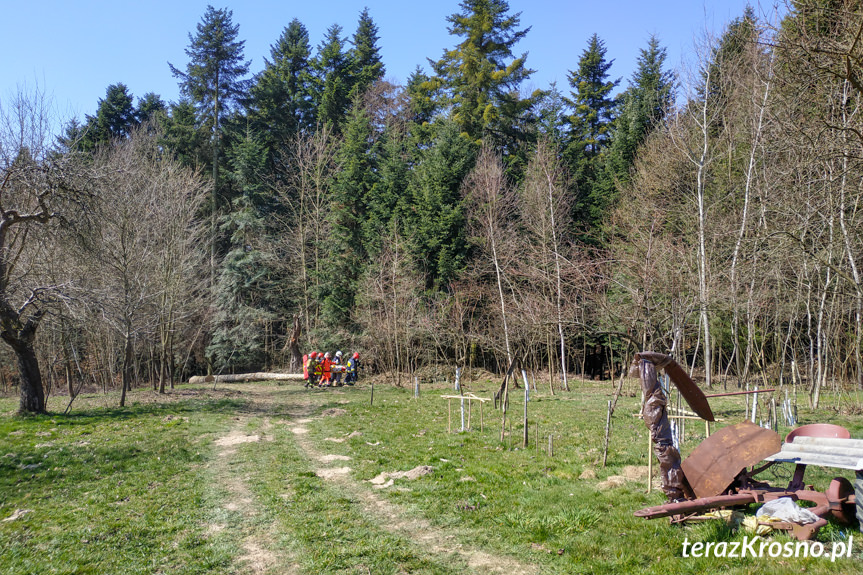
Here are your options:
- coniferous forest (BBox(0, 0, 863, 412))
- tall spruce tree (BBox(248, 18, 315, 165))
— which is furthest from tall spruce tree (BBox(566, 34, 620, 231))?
tall spruce tree (BBox(248, 18, 315, 165))

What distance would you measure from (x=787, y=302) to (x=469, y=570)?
19.0m

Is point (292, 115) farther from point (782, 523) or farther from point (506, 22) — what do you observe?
point (782, 523)

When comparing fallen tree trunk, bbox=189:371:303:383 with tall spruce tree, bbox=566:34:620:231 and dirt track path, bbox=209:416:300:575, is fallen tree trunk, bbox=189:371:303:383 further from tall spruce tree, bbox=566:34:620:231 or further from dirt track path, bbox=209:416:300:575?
tall spruce tree, bbox=566:34:620:231

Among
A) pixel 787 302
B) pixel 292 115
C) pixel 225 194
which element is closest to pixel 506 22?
pixel 292 115

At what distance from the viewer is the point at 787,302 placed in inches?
786

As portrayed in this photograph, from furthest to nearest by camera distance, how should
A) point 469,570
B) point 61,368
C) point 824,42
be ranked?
1. point 61,368
2. point 824,42
3. point 469,570

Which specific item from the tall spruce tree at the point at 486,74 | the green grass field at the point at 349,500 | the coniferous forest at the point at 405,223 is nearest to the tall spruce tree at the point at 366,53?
the coniferous forest at the point at 405,223

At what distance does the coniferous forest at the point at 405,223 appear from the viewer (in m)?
17.7

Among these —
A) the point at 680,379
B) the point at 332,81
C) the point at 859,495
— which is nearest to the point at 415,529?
the point at 680,379

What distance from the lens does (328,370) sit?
28.4m

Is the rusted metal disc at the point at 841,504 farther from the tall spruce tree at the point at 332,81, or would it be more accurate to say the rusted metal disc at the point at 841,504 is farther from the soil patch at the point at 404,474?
the tall spruce tree at the point at 332,81

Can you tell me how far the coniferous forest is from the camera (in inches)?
698

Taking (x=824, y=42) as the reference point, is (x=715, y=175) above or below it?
above

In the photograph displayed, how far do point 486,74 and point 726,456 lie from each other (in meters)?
35.3
